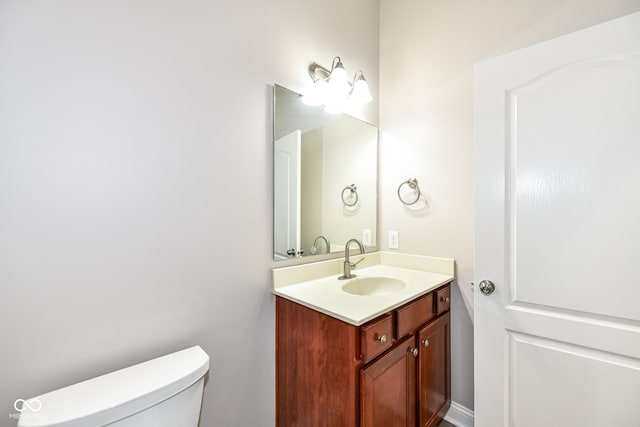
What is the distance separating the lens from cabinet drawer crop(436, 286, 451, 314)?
1500 millimetres

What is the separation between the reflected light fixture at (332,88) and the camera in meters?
1.52

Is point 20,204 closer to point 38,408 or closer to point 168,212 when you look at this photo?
point 168,212

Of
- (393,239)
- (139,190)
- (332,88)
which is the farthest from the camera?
(393,239)

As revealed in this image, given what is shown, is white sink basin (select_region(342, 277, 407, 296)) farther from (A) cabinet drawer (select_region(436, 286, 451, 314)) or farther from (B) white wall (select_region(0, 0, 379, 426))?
(B) white wall (select_region(0, 0, 379, 426))

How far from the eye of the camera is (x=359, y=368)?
1.01 metres

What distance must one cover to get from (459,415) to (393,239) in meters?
1.10

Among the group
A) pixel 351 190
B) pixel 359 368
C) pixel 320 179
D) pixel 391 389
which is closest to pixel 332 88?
pixel 320 179

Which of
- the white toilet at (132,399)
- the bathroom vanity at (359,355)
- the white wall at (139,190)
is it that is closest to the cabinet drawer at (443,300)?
the bathroom vanity at (359,355)

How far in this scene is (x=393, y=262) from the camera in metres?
1.91

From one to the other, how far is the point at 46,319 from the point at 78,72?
30.0 inches

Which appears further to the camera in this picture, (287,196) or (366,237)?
(366,237)

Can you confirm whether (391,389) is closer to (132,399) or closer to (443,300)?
(443,300)

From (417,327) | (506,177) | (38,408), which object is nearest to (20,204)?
(38,408)

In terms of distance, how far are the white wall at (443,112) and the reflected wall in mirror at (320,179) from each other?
0.59ft
